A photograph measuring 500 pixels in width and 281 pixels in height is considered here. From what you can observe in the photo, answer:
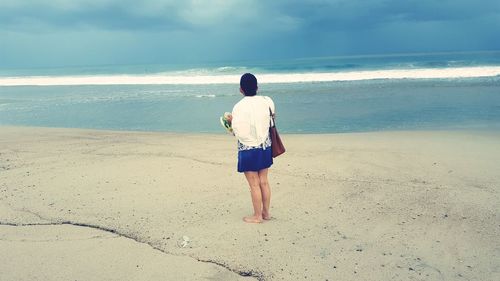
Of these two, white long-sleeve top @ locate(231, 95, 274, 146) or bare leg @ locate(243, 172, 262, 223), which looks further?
bare leg @ locate(243, 172, 262, 223)

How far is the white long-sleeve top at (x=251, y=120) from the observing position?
13.2ft

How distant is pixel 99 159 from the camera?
7.19 meters

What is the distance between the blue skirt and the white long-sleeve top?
83 millimetres

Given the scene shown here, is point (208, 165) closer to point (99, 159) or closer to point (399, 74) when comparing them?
point (99, 159)

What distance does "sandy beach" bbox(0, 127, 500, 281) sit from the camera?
3.44 metres

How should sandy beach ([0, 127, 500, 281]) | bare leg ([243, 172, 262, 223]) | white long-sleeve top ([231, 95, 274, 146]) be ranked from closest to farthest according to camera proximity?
sandy beach ([0, 127, 500, 281]), white long-sleeve top ([231, 95, 274, 146]), bare leg ([243, 172, 262, 223])

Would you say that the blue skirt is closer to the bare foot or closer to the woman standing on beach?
the woman standing on beach

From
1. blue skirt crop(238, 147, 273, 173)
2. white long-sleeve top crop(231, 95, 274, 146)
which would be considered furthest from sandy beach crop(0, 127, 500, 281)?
white long-sleeve top crop(231, 95, 274, 146)

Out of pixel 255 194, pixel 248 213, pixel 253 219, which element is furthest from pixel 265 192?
pixel 248 213

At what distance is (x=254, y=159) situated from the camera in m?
4.14

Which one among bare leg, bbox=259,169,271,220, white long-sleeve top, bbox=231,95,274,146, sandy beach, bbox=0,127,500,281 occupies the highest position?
white long-sleeve top, bbox=231,95,274,146

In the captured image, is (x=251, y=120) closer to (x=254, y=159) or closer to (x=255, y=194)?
(x=254, y=159)

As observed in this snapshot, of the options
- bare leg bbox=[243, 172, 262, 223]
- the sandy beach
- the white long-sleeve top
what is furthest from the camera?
bare leg bbox=[243, 172, 262, 223]

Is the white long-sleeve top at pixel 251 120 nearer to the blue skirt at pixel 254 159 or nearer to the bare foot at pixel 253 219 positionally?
the blue skirt at pixel 254 159
